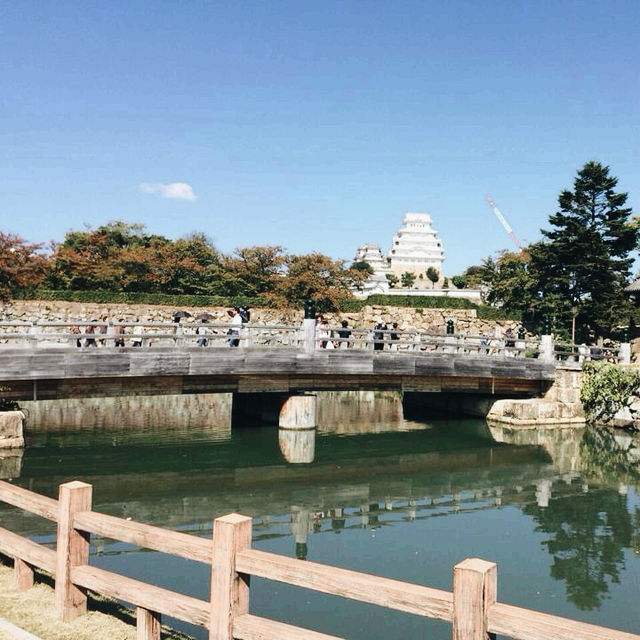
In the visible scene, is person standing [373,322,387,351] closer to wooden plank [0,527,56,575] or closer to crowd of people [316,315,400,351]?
crowd of people [316,315,400,351]

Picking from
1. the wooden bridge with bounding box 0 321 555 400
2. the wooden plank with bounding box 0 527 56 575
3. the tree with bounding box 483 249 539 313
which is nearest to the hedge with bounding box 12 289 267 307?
the tree with bounding box 483 249 539 313

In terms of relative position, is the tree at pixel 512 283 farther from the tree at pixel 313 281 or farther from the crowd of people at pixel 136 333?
the crowd of people at pixel 136 333

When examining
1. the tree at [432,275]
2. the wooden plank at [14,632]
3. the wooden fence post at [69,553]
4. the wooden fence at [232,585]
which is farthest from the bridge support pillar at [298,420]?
the tree at [432,275]

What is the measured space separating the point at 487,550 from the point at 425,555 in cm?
118

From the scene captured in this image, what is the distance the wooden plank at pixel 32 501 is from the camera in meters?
5.63

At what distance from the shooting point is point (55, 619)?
547cm

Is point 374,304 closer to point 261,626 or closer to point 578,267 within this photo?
point 578,267

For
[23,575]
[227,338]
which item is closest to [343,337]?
[227,338]

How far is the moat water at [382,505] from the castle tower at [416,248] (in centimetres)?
9114

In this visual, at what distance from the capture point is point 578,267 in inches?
1460

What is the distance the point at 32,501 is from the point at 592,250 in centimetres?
3728

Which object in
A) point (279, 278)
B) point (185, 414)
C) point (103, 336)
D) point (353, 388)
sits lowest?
point (185, 414)

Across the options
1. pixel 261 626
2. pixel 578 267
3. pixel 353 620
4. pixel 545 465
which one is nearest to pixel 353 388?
pixel 545 465

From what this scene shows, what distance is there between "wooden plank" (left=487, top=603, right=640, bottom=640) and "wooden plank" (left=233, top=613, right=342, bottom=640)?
1.25 m
